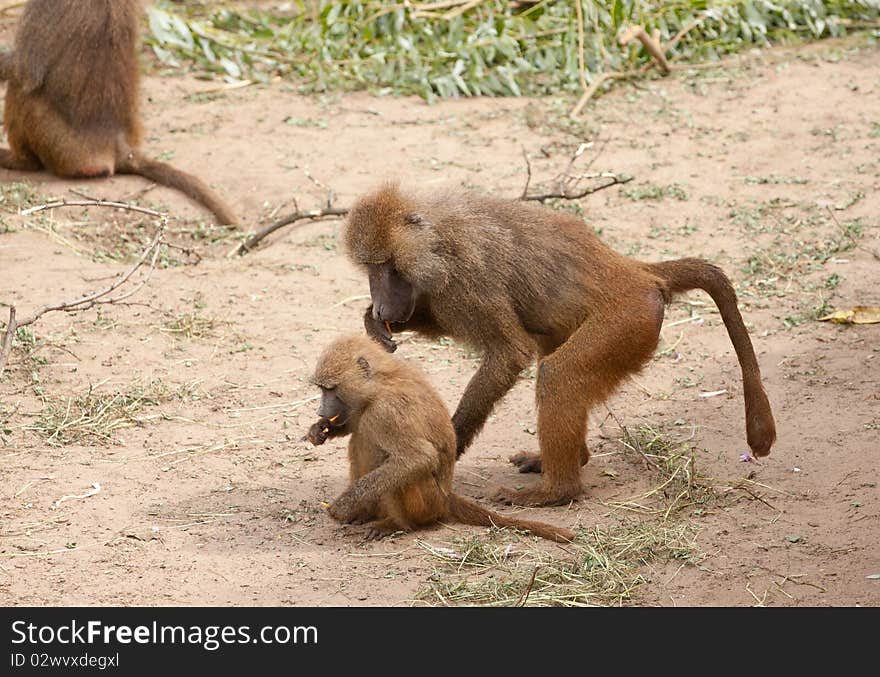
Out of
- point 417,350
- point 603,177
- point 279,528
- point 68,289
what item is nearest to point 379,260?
point 279,528

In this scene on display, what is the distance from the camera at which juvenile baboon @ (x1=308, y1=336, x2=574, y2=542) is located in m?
4.68

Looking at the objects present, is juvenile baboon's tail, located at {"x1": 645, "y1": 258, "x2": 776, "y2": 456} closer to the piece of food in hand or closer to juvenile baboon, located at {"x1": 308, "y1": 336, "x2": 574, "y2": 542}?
juvenile baboon, located at {"x1": 308, "y1": 336, "x2": 574, "y2": 542}

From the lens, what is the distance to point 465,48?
34.8 ft

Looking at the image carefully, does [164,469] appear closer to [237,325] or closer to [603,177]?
[237,325]

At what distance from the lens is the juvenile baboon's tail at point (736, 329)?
16.8 feet

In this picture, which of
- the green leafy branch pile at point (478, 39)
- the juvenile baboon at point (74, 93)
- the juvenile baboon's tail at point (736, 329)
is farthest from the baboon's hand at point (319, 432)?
the green leafy branch pile at point (478, 39)

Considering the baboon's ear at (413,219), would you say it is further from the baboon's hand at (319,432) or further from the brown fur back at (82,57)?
the brown fur back at (82,57)

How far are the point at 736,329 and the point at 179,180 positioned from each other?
4948 millimetres

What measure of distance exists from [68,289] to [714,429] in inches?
150

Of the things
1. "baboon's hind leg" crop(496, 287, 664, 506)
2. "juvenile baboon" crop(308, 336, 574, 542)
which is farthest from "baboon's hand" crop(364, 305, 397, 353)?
"baboon's hind leg" crop(496, 287, 664, 506)

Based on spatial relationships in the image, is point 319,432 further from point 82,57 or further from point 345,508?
point 82,57

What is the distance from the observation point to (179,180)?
348 inches

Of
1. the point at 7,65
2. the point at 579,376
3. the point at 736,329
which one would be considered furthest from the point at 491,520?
the point at 7,65

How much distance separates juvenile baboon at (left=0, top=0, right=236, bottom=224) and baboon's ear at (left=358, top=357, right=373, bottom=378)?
4.43 metres
